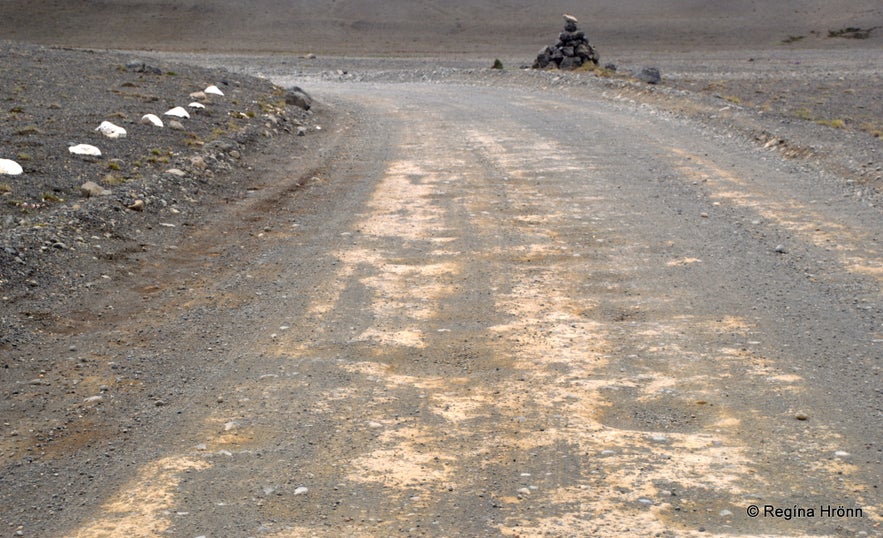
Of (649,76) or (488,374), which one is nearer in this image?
(488,374)

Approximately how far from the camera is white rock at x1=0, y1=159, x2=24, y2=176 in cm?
1173

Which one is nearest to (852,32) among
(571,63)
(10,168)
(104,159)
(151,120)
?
(571,63)

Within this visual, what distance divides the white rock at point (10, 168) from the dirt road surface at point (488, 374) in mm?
2712

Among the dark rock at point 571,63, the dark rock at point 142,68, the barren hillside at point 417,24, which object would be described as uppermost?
the barren hillside at point 417,24

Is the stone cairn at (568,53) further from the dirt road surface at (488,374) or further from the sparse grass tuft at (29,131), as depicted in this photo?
the dirt road surface at (488,374)

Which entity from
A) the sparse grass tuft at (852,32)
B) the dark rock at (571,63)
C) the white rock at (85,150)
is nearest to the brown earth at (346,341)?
the white rock at (85,150)

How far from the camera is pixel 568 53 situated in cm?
3988

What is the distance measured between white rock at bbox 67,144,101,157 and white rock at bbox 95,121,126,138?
1.41 meters

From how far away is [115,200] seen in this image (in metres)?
11.1

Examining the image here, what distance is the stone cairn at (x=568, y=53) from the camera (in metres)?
39.6

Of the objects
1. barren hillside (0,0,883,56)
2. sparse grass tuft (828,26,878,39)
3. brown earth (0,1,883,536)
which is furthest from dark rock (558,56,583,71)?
sparse grass tuft (828,26,878,39)

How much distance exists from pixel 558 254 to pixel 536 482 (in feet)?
15.4

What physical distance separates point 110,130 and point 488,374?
1077cm

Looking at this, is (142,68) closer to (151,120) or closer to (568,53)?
(151,120)
